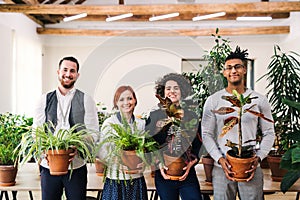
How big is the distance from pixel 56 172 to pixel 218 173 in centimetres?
102

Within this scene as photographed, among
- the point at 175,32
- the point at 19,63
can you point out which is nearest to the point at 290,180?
the point at 19,63

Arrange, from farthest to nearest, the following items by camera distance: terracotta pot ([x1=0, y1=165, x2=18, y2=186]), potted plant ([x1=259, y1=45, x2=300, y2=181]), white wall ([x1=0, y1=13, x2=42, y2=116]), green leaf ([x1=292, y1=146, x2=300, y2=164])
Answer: white wall ([x1=0, y1=13, x2=42, y2=116]) < potted plant ([x1=259, y1=45, x2=300, y2=181]) < terracotta pot ([x1=0, y1=165, x2=18, y2=186]) < green leaf ([x1=292, y1=146, x2=300, y2=164])

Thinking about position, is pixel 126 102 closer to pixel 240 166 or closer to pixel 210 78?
pixel 240 166

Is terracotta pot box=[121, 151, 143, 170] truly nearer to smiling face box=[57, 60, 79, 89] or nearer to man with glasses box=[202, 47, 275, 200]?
man with glasses box=[202, 47, 275, 200]

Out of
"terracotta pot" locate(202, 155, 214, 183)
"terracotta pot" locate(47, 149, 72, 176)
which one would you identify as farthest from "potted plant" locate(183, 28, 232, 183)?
"terracotta pot" locate(47, 149, 72, 176)

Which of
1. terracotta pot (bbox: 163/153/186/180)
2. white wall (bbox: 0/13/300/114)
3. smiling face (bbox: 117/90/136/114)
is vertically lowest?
terracotta pot (bbox: 163/153/186/180)

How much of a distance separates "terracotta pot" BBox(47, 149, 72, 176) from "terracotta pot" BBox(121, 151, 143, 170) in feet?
1.14

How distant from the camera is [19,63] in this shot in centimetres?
812

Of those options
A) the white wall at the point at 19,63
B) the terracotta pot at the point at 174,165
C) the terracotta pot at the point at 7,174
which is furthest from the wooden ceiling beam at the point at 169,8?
the terracotta pot at the point at 174,165

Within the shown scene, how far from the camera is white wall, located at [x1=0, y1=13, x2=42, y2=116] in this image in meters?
7.27

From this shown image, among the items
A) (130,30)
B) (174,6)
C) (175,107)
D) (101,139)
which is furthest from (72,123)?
(130,30)

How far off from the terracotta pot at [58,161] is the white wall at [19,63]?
512 centimetres

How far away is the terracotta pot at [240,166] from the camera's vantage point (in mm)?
2314

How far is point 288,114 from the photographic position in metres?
3.29
